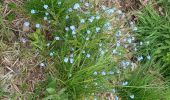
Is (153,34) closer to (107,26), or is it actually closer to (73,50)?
(107,26)

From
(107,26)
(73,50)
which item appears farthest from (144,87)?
(73,50)

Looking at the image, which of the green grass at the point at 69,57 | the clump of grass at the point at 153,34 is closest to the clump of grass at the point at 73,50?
the green grass at the point at 69,57

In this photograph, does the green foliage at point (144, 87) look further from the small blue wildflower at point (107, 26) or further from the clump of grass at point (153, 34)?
the small blue wildflower at point (107, 26)

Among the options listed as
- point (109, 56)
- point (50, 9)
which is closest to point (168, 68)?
point (109, 56)

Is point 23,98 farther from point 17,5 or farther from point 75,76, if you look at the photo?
point 17,5

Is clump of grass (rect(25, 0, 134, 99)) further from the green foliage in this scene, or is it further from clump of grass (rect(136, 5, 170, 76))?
clump of grass (rect(136, 5, 170, 76))

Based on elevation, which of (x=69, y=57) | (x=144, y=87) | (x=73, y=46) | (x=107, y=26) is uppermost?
(x=107, y=26)

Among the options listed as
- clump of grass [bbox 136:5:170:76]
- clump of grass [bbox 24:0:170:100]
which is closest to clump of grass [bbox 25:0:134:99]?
clump of grass [bbox 24:0:170:100]

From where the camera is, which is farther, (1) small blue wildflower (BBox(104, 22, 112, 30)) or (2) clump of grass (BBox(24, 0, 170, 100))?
(1) small blue wildflower (BBox(104, 22, 112, 30))

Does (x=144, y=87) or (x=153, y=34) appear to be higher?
(x=153, y=34)

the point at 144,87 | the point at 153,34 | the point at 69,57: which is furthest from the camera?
the point at 153,34

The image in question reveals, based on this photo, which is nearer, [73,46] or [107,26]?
[73,46]
